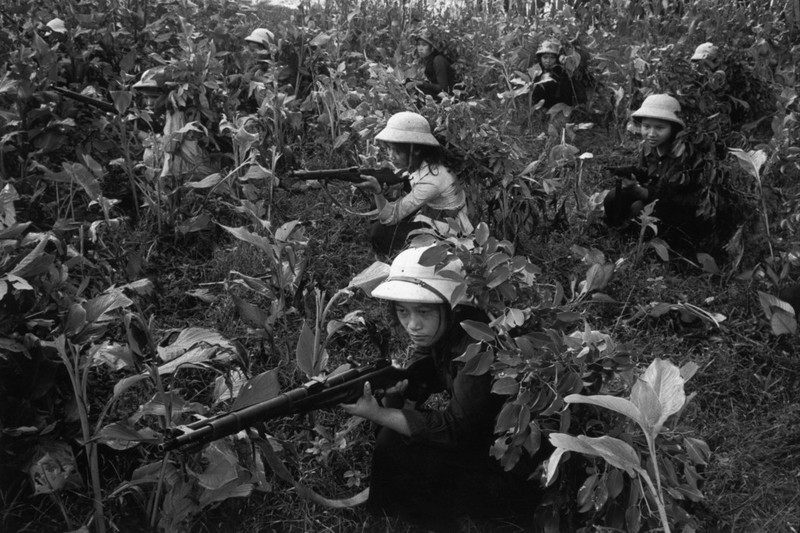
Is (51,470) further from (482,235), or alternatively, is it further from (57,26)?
(57,26)

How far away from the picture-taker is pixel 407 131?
3.70 meters

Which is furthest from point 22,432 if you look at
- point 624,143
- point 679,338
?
point 624,143

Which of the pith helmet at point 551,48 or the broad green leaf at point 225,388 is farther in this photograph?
the pith helmet at point 551,48

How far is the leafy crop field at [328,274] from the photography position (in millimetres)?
2332

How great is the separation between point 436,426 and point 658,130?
7.61 feet

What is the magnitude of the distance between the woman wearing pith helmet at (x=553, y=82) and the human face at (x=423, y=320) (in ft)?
11.9

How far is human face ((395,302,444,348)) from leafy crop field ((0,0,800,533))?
150 millimetres

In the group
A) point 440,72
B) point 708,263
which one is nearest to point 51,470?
point 708,263

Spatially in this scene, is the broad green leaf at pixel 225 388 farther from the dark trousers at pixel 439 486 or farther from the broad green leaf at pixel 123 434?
the dark trousers at pixel 439 486

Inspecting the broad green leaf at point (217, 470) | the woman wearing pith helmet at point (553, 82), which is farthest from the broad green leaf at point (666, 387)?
the woman wearing pith helmet at point (553, 82)

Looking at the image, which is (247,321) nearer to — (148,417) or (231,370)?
(231,370)

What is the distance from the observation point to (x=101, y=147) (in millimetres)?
4316

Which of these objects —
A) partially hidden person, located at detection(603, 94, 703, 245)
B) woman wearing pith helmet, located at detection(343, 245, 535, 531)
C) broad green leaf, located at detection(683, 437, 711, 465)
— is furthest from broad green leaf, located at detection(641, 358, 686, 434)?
partially hidden person, located at detection(603, 94, 703, 245)

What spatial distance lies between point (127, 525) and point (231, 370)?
24.8 inches
